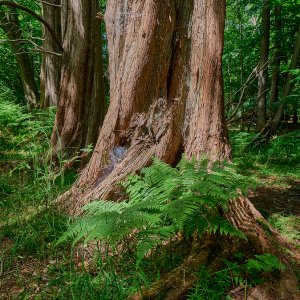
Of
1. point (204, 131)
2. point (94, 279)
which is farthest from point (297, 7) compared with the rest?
point (94, 279)

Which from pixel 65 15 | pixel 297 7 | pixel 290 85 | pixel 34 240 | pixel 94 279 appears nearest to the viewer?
pixel 94 279

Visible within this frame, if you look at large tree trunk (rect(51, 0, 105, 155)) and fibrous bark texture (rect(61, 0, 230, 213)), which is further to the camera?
large tree trunk (rect(51, 0, 105, 155))

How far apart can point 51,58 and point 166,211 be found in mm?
5771

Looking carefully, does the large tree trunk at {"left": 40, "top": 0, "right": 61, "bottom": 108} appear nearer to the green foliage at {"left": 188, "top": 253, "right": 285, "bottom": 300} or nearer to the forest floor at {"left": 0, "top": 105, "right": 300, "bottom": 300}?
the forest floor at {"left": 0, "top": 105, "right": 300, "bottom": 300}

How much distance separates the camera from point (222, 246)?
7.35ft

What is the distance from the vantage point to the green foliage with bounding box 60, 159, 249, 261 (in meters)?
1.89

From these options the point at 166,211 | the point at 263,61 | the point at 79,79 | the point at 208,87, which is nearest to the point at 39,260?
the point at 166,211

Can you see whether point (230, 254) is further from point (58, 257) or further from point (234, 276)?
point (58, 257)

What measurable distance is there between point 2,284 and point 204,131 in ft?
7.02

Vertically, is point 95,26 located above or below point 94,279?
above

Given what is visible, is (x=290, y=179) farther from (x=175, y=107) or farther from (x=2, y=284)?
(x=2, y=284)

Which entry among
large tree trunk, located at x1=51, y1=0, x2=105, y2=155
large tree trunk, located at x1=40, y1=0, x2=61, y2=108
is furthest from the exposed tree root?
large tree trunk, located at x1=40, y1=0, x2=61, y2=108

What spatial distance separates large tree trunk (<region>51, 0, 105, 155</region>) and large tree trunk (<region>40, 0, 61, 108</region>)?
4.50ft

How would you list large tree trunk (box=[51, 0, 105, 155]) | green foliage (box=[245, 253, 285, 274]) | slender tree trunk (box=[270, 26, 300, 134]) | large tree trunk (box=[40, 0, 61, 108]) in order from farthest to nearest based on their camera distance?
slender tree trunk (box=[270, 26, 300, 134]), large tree trunk (box=[40, 0, 61, 108]), large tree trunk (box=[51, 0, 105, 155]), green foliage (box=[245, 253, 285, 274])
